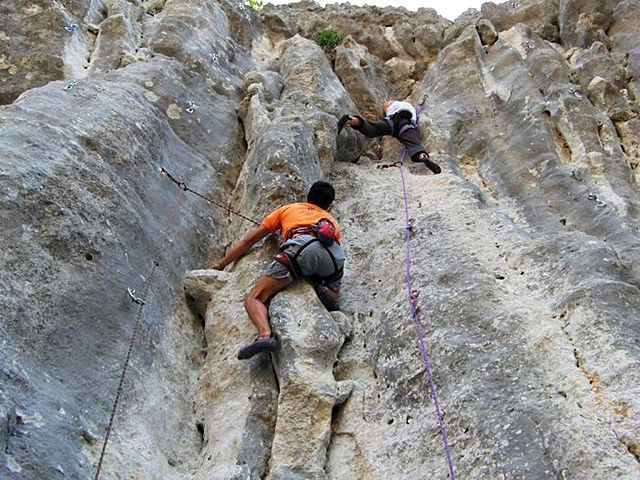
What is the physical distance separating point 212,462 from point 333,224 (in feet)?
10.9

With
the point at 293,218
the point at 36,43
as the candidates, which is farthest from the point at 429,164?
the point at 36,43

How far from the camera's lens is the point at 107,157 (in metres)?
9.13

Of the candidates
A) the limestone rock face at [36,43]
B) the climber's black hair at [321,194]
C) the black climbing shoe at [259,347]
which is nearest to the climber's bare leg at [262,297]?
the black climbing shoe at [259,347]

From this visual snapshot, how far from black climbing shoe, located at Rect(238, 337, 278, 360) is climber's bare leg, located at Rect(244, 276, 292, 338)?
396 mm

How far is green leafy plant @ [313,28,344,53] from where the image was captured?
17.5 m

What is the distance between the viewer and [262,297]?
327 inches

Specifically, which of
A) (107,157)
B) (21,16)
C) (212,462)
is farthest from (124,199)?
(21,16)

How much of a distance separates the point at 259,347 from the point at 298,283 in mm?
1297

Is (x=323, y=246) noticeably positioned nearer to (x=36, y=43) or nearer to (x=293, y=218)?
(x=293, y=218)

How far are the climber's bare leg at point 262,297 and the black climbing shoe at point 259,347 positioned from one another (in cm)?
40

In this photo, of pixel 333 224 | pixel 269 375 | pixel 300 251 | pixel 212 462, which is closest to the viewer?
pixel 212 462

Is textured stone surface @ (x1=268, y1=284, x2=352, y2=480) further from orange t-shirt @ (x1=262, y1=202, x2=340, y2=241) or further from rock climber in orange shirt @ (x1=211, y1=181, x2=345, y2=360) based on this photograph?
orange t-shirt @ (x1=262, y1=202, x2=340, y2=241)

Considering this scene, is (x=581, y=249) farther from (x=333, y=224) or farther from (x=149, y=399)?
(x=149, y=399)

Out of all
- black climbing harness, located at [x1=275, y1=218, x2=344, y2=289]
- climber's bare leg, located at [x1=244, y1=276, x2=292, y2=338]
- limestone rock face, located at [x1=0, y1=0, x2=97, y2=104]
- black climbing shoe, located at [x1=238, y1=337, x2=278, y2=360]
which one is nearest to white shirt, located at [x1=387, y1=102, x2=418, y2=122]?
black climbing harness, located at [x1=275, y1=218, x2=344, y2=289]
